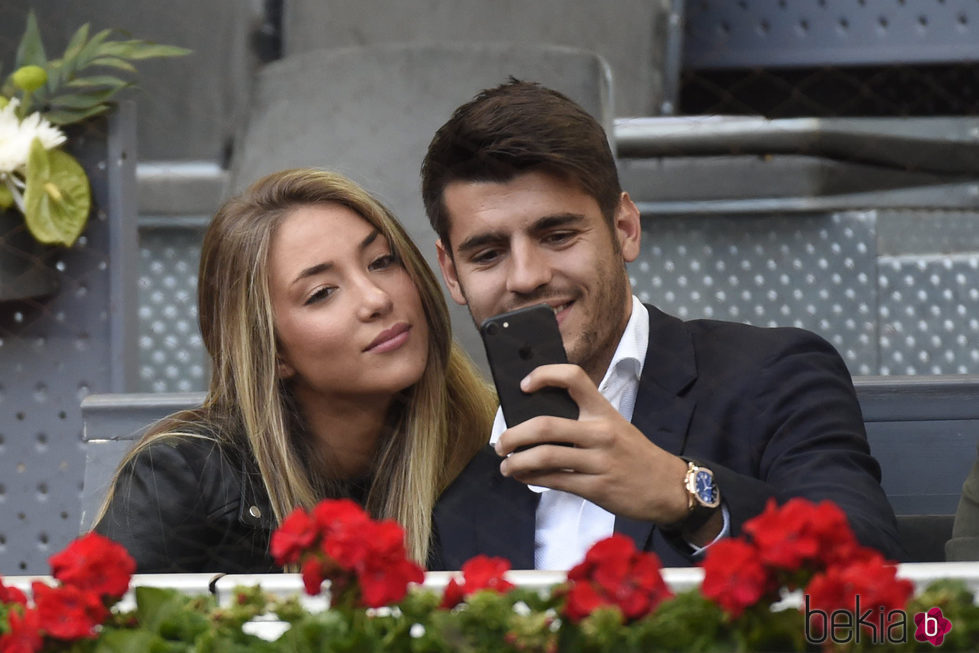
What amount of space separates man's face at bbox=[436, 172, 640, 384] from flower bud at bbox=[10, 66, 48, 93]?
0.67 m

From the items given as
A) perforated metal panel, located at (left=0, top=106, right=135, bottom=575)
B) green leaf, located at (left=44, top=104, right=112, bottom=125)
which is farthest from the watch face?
green leaf, located at (left=44, top=104, right=112, bottom=125)

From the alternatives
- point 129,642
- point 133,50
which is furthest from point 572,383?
point 133,50

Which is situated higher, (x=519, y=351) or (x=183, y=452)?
(x=519, y=351)

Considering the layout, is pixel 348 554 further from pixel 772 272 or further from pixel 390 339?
pixel 772 272

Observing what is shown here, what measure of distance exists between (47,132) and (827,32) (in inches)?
52.2

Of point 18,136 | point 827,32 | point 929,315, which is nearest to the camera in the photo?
point 18,136

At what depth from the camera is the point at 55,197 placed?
137cm

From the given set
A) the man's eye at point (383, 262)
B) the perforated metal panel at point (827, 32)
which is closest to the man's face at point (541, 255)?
the man's eye at point (383, 262)

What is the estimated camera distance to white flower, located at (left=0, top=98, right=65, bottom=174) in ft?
4.45

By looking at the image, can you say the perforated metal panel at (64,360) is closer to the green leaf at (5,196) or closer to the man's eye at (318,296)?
the green leaf at (5,196)

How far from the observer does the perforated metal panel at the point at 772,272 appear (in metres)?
1.68

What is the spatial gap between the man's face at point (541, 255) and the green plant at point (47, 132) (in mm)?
632

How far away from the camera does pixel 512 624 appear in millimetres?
410

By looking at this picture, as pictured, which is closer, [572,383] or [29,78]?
[572,383]
